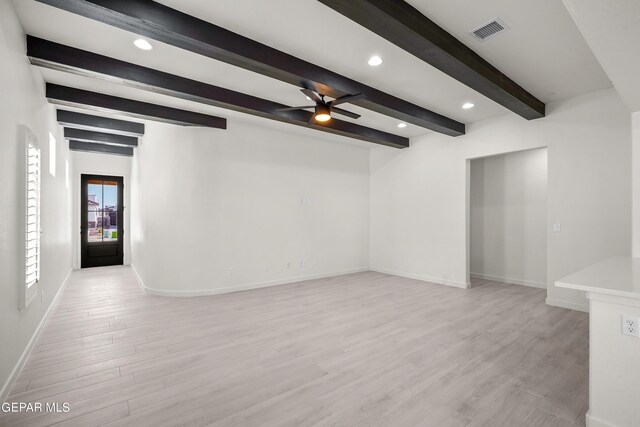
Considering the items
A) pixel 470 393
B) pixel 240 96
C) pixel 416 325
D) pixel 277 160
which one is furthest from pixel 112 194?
pixel 470 393

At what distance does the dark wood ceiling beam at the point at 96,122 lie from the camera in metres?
5.07

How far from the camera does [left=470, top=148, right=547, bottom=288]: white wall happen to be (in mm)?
5824

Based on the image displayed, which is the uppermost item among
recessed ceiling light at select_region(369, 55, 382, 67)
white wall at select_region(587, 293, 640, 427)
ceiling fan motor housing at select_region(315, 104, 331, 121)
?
recessed ceiling light at select_region(369, 55, 382, 67)

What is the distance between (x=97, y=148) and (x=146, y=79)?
5.01 m

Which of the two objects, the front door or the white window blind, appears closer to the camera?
the white window blind

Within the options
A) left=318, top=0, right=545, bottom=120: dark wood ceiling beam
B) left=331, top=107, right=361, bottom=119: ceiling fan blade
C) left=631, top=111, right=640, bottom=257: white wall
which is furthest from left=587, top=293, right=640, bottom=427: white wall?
left=331, top=107, right=361, bottom=119: ceiling fan blade

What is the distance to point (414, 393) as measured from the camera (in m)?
2.33

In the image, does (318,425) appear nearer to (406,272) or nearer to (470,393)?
(470,393)

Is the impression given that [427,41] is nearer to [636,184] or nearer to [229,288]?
[636,184]

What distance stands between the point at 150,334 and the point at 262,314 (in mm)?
1373

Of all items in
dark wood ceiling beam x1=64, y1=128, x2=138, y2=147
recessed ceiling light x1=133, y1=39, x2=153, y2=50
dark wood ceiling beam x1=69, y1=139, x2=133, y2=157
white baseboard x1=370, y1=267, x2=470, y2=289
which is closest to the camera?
recessed ceiling light x1=133, y1=39, x2=153, y2=50

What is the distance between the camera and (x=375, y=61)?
3336mm

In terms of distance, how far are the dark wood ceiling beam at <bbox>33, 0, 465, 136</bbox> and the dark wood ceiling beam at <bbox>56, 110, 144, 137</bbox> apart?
361 cm

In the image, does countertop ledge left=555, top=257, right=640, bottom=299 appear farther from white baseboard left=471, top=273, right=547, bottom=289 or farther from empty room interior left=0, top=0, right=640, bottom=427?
white baseboard left=471, top=273, right=547, bottom=289
